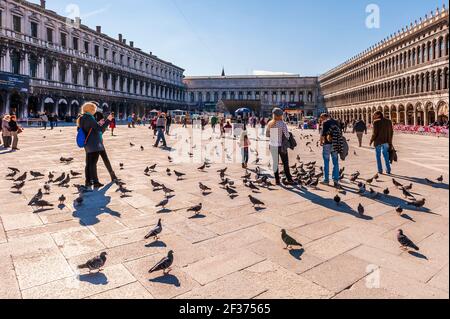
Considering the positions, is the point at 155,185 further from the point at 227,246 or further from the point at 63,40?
the point at 63,40

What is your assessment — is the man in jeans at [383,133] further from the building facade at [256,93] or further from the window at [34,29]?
the building facade at [256,93]

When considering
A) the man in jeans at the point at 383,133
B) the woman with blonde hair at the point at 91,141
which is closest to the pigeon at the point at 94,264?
the woman with blonde hair at the point at 91,141

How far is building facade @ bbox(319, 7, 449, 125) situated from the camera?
36.7 metres

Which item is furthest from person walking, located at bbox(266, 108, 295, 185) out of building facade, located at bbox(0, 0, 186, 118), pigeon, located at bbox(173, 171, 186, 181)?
building facade, located at bbox(0, 0, 186, 118)

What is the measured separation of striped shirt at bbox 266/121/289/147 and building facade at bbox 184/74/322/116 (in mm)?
79340

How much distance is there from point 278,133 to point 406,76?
4524cm

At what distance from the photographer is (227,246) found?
3699 millimetres

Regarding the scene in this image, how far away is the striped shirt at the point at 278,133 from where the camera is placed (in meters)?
6.81

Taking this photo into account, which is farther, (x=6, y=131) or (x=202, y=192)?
(x=6, y=131)

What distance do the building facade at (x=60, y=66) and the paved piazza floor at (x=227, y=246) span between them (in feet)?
110

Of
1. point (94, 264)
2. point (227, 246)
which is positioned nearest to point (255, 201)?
point (227, 246)

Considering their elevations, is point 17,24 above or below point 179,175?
above

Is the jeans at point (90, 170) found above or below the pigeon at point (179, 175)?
above
